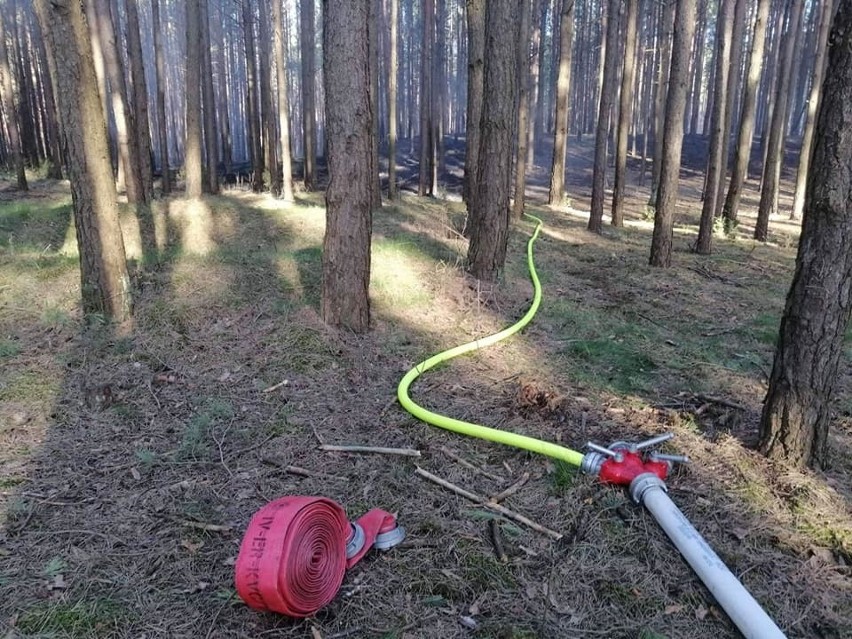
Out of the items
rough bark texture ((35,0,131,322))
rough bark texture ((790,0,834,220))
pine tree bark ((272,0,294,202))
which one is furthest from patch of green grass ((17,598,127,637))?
rough bark texture ((790,0,834,220))

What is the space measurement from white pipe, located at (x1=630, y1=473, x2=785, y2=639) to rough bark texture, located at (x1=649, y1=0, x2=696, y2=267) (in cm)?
699

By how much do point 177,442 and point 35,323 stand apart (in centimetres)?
258

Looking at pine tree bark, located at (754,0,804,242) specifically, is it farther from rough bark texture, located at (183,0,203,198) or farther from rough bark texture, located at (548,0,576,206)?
rough bark texture, located at (183,0,203,198)

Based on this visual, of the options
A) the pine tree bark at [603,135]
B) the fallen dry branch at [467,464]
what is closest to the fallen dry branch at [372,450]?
the fallen dry branch at [467,464]

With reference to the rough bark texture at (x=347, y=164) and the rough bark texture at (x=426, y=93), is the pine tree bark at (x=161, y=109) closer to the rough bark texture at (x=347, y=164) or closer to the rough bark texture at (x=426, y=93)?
the rough bark texture at (x=426, y=93)

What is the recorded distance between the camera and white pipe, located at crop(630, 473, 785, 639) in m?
2.27

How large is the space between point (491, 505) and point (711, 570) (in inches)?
43.8

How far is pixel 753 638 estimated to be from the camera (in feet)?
7.36

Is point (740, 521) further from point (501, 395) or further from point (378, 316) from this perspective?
point (378, 316)

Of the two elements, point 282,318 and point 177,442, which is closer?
point 177,442

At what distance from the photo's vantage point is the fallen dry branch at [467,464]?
3.47 metres

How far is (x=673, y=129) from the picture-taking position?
8648 millimetres

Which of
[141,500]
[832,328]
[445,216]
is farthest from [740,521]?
[445,216]

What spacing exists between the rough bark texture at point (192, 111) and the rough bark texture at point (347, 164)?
20.2 ft
